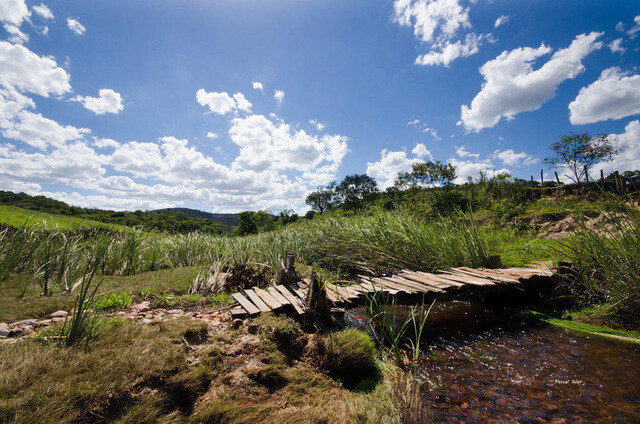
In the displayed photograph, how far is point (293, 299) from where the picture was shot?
297 centimetres

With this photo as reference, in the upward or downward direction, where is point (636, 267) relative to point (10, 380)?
upward

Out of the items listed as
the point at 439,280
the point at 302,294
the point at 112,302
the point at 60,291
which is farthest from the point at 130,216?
the point at 439,280

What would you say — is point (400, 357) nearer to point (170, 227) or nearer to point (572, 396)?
point (572, 396)

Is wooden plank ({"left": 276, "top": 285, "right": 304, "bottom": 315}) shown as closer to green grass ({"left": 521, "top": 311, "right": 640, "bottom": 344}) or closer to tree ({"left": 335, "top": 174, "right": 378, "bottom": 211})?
green grass ({"left": 521, "top": 311, "right": 640, "bottom": 344})

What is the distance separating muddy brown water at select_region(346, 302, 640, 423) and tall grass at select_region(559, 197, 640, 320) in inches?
25.3

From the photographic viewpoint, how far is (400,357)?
98.7 inches

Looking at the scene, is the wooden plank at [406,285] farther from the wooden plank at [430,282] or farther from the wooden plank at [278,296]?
the wooden plank at [278,296]

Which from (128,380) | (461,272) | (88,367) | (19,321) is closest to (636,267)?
(461,272)

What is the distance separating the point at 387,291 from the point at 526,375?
1355mm

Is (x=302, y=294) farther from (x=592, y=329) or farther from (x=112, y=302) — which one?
(x=592, y=329)

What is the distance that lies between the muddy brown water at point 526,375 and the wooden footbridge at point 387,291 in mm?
507

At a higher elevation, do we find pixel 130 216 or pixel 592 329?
pixel 130 216

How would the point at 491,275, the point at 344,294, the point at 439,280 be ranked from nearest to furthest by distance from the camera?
1. the point at 344,294
2. the point at 439,280
3. the point at 491,275

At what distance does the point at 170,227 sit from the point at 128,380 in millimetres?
8109
